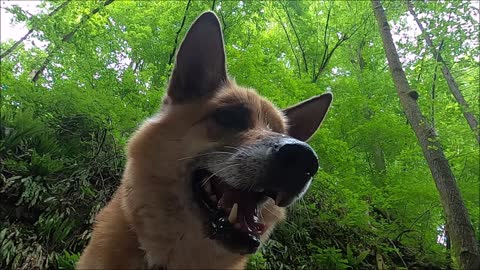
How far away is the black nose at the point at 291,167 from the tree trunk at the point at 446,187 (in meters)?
4.23

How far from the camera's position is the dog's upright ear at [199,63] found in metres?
2.11

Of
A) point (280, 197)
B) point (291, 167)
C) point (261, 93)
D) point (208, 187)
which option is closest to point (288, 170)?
point (291, 167)

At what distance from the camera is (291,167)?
1725 millimetres

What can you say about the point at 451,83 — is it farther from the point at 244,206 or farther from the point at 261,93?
the point at 244,206

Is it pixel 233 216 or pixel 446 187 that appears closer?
pixel 233 216

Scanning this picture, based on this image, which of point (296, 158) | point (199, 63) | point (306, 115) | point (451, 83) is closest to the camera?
point (296, 158)

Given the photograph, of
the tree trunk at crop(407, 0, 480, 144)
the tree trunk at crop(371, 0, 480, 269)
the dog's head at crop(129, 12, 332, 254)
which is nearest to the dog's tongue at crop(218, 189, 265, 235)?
the dog's head at crop(129, 12, 332, 254)

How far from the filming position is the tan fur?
1697 millimetres

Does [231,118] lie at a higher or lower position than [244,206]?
higher

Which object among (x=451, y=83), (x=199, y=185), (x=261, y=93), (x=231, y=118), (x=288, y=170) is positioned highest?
(x=451, y=83)

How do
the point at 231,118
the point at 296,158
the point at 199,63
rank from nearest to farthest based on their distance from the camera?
the point at 296,158, the point at 231,118, the point at 199,63

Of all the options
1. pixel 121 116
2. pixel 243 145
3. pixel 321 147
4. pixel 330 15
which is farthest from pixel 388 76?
pixel 243 145

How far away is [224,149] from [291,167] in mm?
368

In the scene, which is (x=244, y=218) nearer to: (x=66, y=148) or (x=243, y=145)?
(x=243, y=145)
